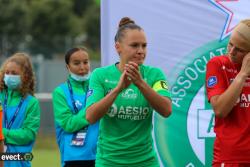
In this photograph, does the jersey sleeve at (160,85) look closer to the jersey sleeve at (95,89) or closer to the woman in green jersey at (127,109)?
the woman in green jersey at (127,109)

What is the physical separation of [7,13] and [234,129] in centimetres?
3535

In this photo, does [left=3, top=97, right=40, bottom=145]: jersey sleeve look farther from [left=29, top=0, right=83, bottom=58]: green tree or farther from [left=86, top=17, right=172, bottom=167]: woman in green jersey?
[left=29, top=0, right=83, bottom=58]: green tree

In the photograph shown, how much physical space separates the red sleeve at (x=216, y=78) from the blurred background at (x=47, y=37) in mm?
9407

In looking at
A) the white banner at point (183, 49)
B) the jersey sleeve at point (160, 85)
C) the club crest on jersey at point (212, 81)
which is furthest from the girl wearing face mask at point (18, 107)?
the club crest on jersey at point (212, 81)

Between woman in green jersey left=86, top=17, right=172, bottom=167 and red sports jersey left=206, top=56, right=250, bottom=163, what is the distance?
1.22ft

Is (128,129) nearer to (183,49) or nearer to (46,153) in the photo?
(183,49)

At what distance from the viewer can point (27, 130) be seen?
24.1 feet

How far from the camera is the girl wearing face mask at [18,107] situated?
287 inches

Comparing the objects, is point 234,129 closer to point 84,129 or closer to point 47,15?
point 84,129

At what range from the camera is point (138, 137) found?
5.48 m

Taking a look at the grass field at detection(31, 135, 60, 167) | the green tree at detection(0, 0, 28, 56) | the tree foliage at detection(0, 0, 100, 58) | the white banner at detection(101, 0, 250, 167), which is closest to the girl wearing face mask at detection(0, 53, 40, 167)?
the white banner at detection(101, 0, 250, 167)

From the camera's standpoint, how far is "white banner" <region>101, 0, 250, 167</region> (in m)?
6.95

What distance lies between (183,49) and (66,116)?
1.24 meters

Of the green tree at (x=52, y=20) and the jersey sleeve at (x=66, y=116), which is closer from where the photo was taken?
the jersey sleeve at (x=66, y=116)
